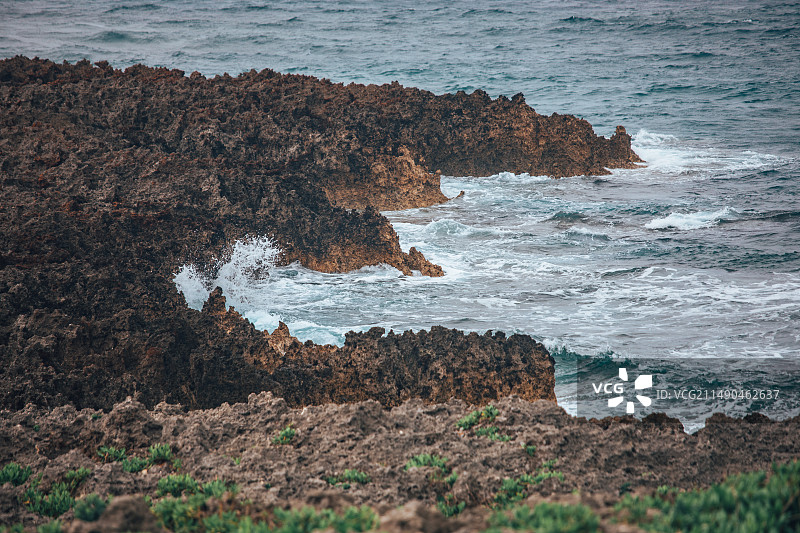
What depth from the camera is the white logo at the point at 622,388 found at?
9672 millimetres

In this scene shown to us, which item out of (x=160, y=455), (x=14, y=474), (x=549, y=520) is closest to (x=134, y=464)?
(x=160, y=455)

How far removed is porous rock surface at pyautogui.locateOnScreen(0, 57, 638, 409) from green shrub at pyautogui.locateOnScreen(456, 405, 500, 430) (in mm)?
1907

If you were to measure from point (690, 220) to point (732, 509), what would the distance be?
54.7 feet

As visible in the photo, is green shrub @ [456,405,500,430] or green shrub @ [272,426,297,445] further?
green shrub @ [456,405,500,430]

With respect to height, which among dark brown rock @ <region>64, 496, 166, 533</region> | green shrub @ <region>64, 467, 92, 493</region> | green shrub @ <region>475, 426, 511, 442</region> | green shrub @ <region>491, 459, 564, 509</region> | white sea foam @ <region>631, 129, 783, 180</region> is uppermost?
white sea foam @ <region>631, 129, 783, 180</region>

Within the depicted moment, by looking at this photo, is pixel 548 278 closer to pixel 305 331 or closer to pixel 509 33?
pixel 305 331

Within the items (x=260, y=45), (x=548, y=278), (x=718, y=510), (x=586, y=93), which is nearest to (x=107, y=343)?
(x=718, y=510)

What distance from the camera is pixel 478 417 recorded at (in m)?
7.05

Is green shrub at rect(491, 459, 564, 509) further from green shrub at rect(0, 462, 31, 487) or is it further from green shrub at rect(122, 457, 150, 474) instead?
green shrub at rect(0, 462, 31, 487)

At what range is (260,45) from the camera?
178ft

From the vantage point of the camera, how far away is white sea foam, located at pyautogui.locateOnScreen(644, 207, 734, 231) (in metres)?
18.4

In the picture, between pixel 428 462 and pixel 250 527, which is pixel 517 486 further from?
pixel 250 527

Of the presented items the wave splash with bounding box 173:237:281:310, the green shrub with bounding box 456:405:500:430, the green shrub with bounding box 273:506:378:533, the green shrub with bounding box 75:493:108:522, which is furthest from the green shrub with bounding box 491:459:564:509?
the wave splash with bounding box 173:237:281:310

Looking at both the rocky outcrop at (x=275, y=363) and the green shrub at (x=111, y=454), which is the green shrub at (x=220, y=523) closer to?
the green shrub at (x=111, y=454)
